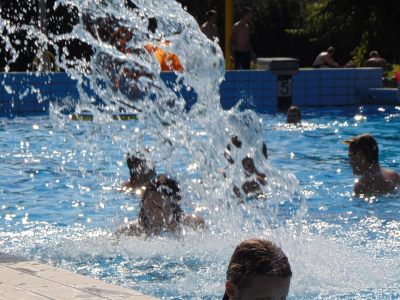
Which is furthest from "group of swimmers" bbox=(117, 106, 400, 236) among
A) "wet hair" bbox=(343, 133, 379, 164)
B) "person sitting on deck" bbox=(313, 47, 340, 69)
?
"person sitting on deck" bbox=(313, 47, 340, 69)

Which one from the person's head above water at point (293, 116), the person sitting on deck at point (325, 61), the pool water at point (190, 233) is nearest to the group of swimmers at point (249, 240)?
the pool water at point (190, 233)

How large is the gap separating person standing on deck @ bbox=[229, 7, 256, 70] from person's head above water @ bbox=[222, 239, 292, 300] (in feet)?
39.9

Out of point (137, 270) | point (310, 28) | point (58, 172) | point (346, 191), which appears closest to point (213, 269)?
point (137, 270)

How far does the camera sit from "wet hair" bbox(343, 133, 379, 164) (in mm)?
5828

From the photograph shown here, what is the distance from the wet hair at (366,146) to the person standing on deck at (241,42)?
26.8 feet

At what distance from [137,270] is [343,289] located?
1.26 m

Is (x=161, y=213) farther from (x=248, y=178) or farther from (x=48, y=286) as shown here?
(x=248, y=178)

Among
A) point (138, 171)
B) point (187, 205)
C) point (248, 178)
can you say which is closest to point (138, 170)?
point (138, 171)

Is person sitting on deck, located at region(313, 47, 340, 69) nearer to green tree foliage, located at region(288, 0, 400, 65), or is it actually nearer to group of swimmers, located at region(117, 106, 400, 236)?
green tree foliage, located at region(288, 0, 400, 65)

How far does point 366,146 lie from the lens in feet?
19.2

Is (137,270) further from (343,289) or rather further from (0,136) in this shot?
(0,136)

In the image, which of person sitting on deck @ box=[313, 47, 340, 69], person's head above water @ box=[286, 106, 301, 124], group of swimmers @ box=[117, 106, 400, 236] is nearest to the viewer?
group of swimmers @ box=[117, 106, 400, 236]

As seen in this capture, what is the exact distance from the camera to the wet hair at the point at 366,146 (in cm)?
583

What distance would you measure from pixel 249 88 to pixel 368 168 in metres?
6.69
